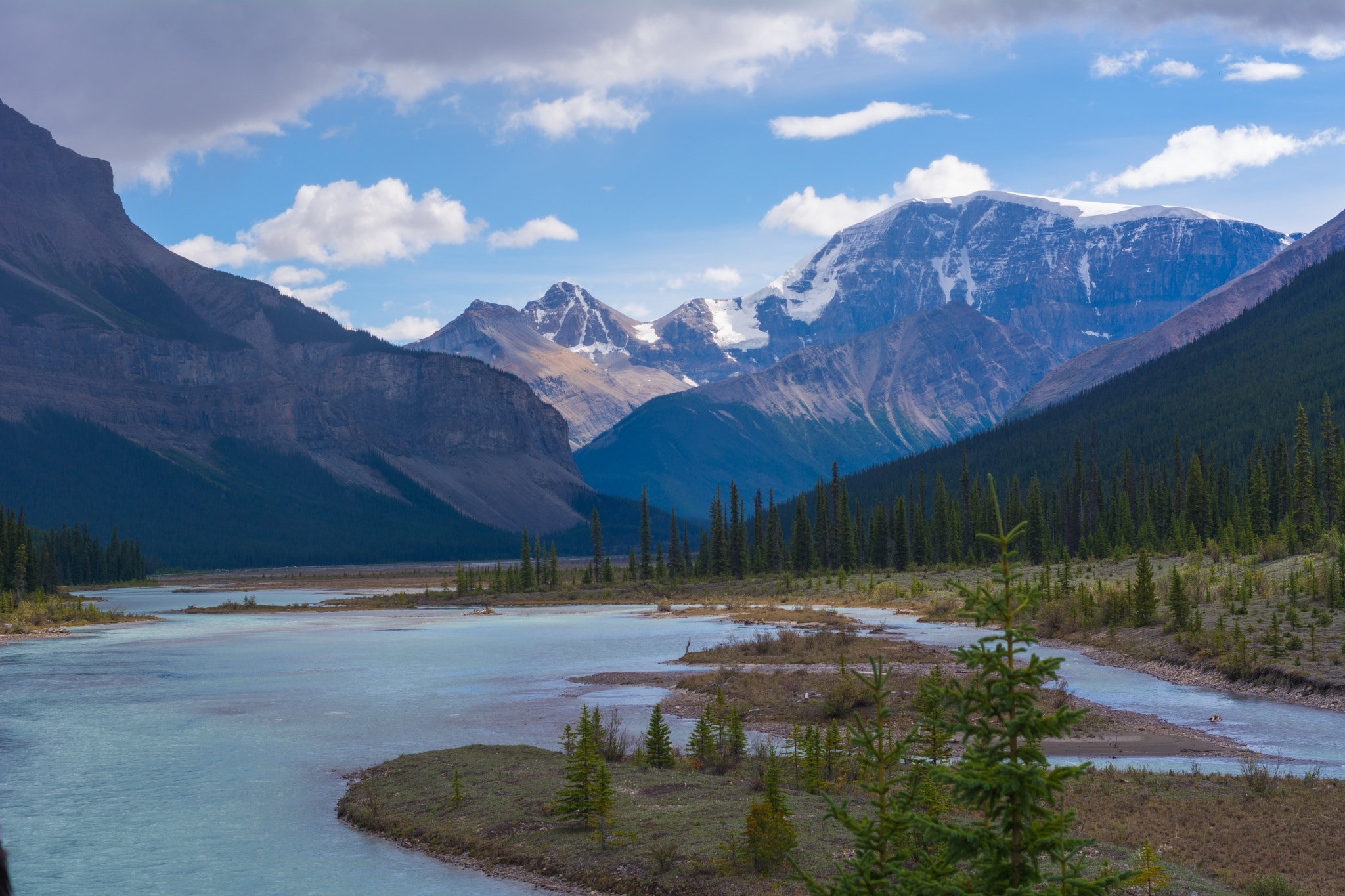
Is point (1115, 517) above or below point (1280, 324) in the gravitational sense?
below

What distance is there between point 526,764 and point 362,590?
14658cm

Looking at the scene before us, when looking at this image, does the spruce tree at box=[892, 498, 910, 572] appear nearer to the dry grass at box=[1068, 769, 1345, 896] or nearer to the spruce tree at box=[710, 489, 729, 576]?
the spruce tree at box=[710, 489, 729, 576]

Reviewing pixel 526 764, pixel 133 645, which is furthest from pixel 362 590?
pixel 526 764

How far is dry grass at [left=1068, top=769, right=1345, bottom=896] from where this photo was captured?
1734cm

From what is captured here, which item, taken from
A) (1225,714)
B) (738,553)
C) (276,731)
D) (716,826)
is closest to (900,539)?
(738,553)

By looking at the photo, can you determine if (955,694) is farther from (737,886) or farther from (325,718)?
(325,718)

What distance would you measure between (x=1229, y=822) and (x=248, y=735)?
31.1m

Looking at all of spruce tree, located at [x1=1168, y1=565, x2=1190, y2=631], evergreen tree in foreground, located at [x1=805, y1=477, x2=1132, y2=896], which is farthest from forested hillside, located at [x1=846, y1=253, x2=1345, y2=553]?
evergreen tree in foreground, located at [x1=805, y1=477, x2=1132, y2=896]

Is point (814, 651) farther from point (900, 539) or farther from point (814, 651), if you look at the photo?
point (900, 539)

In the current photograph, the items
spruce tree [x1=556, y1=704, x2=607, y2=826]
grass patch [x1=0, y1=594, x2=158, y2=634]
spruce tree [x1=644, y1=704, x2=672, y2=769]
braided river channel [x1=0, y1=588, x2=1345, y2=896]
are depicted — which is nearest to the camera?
braided river channel [x1=0, y1=588, x2=1345, y2=896]

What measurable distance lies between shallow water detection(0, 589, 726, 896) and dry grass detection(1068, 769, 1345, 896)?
465 inches

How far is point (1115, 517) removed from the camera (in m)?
115

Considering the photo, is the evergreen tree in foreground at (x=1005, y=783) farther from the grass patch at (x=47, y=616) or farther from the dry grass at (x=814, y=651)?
the grass patch at (x=47, y=616)

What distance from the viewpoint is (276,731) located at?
37.6m
